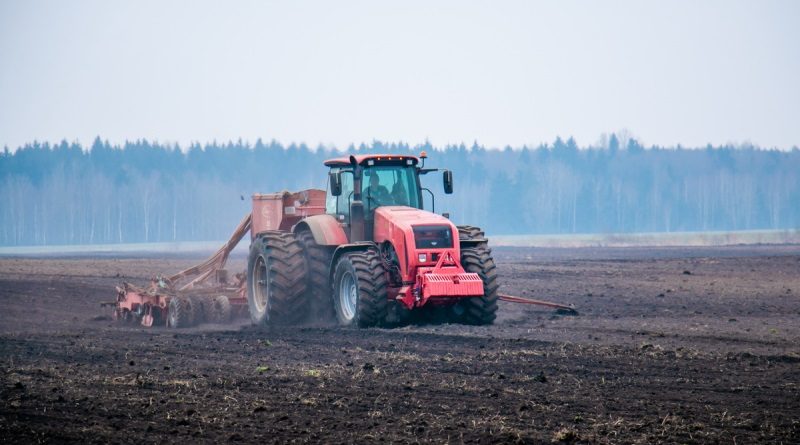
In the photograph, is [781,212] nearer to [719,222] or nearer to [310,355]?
[719,222]

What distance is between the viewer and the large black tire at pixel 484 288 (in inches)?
731

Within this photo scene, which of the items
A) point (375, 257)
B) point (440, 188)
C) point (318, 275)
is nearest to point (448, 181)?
point (375, 257)

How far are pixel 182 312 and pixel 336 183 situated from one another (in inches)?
187

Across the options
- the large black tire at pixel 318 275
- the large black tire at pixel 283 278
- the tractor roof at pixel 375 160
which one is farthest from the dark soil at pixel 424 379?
the tractor roof at pixel 375 160

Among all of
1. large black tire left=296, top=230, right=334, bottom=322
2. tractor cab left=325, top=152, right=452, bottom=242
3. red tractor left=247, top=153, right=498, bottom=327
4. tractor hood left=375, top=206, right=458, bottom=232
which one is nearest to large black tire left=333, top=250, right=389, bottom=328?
red tractor left=247, top=153, right=498, bottom=327

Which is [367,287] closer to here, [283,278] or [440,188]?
[283,278]

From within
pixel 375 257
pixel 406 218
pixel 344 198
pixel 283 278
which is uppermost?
pixel 344 198

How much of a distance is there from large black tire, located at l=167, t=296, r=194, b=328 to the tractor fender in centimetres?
319

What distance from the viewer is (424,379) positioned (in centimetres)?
1316

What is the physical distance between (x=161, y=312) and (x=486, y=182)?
111 meters

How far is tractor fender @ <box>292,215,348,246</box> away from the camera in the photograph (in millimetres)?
19547

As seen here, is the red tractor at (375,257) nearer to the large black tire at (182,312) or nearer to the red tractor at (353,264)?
the red tractor at (353,264)

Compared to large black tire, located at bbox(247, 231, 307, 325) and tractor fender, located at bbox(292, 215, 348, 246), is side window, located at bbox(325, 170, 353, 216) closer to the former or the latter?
tractor fender, located at bbox(292, 215, 348, 246)

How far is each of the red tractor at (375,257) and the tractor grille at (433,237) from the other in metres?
0.02
